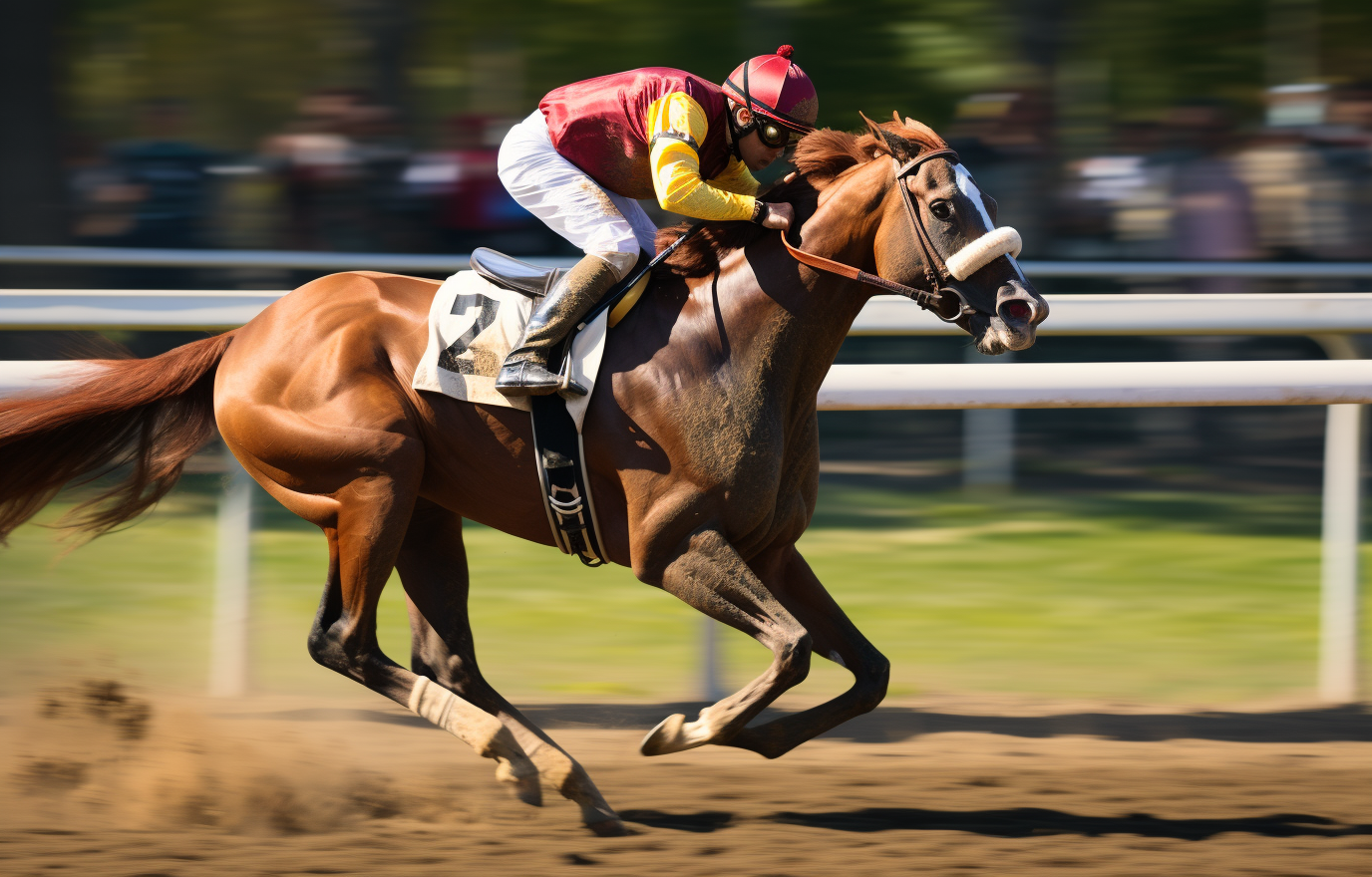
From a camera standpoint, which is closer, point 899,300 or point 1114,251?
point 899,300

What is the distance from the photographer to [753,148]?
11.9 feet

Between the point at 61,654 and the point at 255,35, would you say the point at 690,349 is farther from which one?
the point at 255,35

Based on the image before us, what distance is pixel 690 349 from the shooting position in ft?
11.6

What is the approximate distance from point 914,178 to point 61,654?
296 cm

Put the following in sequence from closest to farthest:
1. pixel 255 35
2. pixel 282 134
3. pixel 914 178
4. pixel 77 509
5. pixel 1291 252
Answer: pixel 914 178
pixel 77 509
pixel 1291 252
pixel 282 134
pixel 255 35

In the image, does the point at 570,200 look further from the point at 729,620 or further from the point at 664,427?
the point at 729,620

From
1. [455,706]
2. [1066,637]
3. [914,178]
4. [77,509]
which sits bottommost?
[1066,637]

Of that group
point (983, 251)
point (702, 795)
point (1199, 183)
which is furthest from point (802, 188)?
point (1199, 183)

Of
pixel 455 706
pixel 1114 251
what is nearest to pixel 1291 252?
pixel 1114 251

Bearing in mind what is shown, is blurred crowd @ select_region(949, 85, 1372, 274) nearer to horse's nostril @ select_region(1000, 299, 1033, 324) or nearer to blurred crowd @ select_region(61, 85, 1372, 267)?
blurred crowd @ select_region(61, 85, 1372, 267)

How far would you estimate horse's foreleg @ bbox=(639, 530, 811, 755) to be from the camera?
3404mm

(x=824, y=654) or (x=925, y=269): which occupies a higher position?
(x=925, y=269)

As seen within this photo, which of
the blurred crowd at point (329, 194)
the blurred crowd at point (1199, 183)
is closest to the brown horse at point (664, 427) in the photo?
the blurred crowd at point (329, 194)

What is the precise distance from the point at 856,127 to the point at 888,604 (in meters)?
4.44
